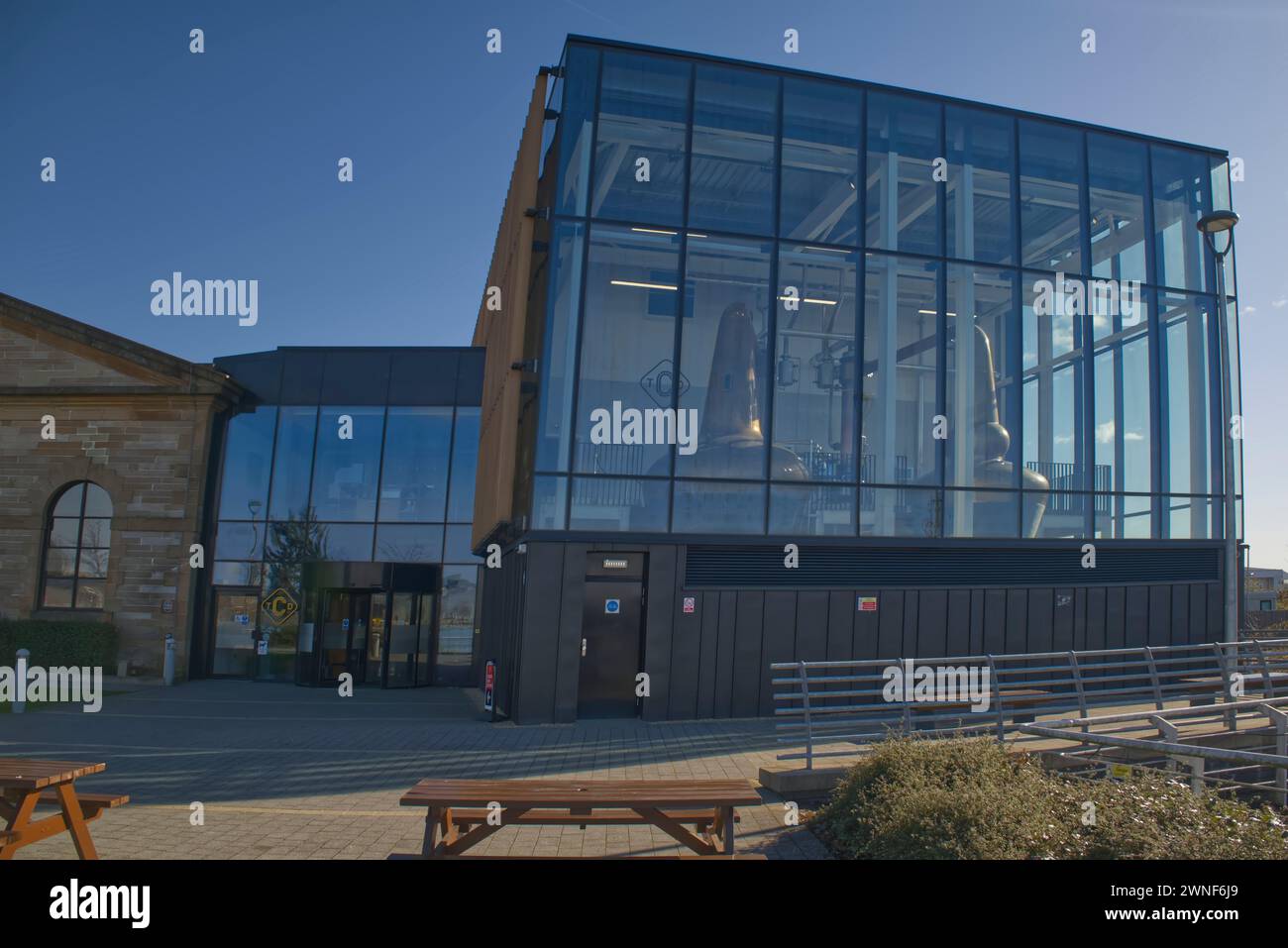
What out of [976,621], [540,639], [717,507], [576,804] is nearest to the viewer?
[576,804]

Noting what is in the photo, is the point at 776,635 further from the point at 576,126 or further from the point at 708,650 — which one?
the point at 576,126

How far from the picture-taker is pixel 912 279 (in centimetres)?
1628

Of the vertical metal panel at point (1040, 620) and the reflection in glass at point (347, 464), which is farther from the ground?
the reflection in glass at point (347, 464)

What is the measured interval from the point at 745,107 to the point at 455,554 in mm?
12626

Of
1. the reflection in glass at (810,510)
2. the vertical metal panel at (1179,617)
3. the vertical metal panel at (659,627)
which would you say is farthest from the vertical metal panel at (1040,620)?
the vertical metal panel at (659,627)

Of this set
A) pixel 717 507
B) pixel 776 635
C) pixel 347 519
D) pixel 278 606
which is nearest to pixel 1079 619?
pixel 776 635

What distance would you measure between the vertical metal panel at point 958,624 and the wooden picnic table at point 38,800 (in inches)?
494

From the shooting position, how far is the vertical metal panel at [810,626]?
579 inches

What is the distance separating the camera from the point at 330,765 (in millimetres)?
10828

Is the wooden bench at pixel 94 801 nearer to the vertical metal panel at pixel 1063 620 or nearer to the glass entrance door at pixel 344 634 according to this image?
the vertical metal panel at pixel 1063 620

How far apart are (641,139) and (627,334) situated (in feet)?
10.7

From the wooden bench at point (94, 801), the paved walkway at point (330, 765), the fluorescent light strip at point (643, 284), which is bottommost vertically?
the paved walkway at point (330, 765)
